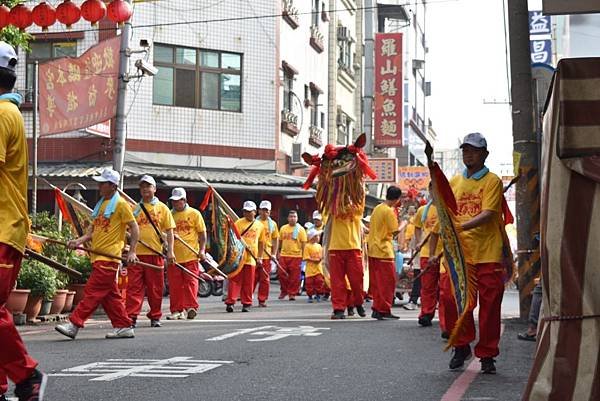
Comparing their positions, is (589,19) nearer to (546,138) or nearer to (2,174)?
(546,138)

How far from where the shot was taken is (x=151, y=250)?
13531 mm

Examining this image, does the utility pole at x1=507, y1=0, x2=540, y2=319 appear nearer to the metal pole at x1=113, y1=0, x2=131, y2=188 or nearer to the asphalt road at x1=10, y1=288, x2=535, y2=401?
the asphalt road at x1=10, y1=288, x2=535, y2=401

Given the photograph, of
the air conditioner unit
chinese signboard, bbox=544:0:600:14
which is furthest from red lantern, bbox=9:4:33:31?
the air conditioner unit

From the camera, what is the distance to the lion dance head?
1471cm

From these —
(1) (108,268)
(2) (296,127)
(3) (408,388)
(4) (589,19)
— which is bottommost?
(3) (408,388)

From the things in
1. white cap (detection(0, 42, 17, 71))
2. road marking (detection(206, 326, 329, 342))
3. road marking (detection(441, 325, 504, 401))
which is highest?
white cap (detection(0, 42, 17, 71))

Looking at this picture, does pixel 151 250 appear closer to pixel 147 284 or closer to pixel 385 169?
pixel 147 284

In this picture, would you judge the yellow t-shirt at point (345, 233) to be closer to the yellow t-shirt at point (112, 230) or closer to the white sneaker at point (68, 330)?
the yellow t-shirt at point (112, 230)

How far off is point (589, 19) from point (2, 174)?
482 cm

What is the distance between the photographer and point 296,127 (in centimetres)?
3341

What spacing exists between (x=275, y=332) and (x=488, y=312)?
395cm

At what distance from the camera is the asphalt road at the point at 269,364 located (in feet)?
23.7

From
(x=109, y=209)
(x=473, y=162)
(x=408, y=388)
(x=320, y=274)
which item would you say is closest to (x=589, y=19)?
(x=473, y=162)

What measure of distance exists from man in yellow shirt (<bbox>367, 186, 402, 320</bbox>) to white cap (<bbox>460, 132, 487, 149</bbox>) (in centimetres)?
601
